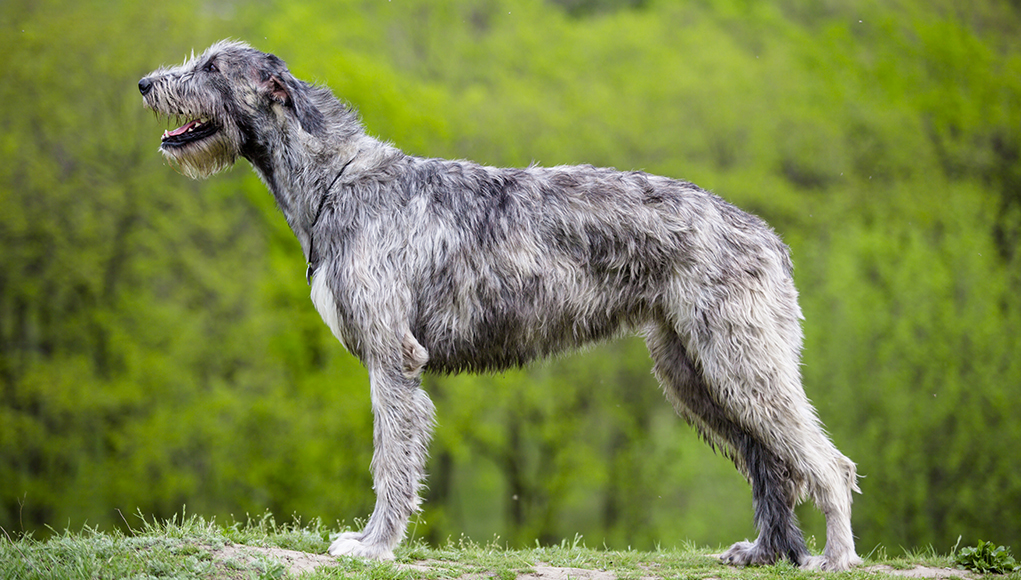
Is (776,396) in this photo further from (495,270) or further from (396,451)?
(396,451)

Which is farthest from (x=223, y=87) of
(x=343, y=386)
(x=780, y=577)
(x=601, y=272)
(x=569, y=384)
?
(x=569, y=384)

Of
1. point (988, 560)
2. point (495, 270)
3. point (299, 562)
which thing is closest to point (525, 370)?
point (988, 560)

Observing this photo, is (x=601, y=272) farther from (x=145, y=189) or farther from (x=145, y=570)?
(x=145, y=189)

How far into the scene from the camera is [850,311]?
2080 cm

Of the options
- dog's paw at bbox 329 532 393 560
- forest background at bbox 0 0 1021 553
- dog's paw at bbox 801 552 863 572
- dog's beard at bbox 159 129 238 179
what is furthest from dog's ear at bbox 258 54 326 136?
forest background at bbox 0 0 1021 553

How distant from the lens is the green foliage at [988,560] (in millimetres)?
6199

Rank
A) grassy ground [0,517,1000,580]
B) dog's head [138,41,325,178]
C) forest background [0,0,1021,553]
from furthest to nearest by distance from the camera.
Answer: forest background [0,0,1021,553], dog's head [138,41,325,178], grassy ground [0,517,1000,580]

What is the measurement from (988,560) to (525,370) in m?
12.4

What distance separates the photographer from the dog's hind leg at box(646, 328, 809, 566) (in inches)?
238

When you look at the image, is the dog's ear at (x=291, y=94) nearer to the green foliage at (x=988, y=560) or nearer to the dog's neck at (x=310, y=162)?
the dog's neck at (x=310, y=162)

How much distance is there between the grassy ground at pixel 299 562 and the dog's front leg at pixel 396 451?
7.3 inches

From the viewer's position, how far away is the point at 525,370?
18.3m

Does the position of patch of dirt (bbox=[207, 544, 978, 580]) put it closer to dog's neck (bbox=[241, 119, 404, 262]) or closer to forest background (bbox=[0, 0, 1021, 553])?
dog's neck (bbox=[241, 119, 404, 262])

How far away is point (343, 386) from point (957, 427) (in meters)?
13.9
